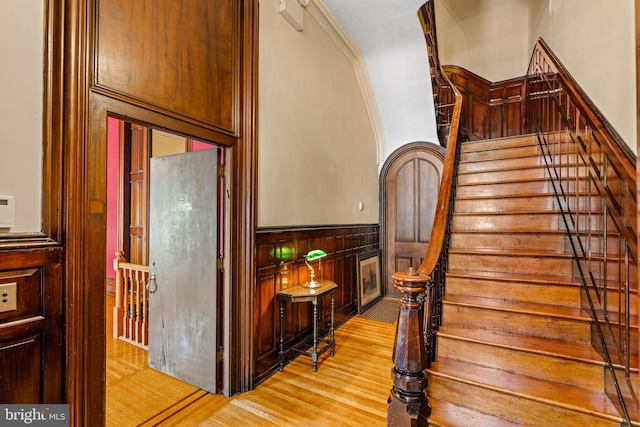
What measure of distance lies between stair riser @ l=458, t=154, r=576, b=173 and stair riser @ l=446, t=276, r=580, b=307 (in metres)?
1.51

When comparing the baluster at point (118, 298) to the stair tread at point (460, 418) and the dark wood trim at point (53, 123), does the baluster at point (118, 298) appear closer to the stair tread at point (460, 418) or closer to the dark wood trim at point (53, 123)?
the dark wood trim at point (53, 123)

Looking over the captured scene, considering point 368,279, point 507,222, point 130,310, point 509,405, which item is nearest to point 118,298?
point 130,310

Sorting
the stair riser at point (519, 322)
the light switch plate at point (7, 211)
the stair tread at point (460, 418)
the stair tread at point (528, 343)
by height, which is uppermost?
the light switch plate at point (7, 211)

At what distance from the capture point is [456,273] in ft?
8.28

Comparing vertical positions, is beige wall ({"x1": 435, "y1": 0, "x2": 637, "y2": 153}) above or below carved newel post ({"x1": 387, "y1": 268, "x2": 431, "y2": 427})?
above

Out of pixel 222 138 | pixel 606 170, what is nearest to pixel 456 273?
pixel 606 170

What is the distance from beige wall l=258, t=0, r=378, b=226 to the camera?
9.11 ft

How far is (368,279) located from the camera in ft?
15.7

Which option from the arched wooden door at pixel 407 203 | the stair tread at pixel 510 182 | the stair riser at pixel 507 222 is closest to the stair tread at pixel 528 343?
the stair riser at pixel 507 222

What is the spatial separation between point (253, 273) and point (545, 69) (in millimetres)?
4144

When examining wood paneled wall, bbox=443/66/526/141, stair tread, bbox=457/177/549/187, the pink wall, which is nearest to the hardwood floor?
stair tread, bbox=457/177/549/187

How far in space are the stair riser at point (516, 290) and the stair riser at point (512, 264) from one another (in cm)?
21

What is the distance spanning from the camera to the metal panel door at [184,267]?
2473mm

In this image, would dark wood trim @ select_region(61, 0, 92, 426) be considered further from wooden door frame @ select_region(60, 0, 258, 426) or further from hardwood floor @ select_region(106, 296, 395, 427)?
hardwood floor @ select_region(106, 296, 395, 427)
